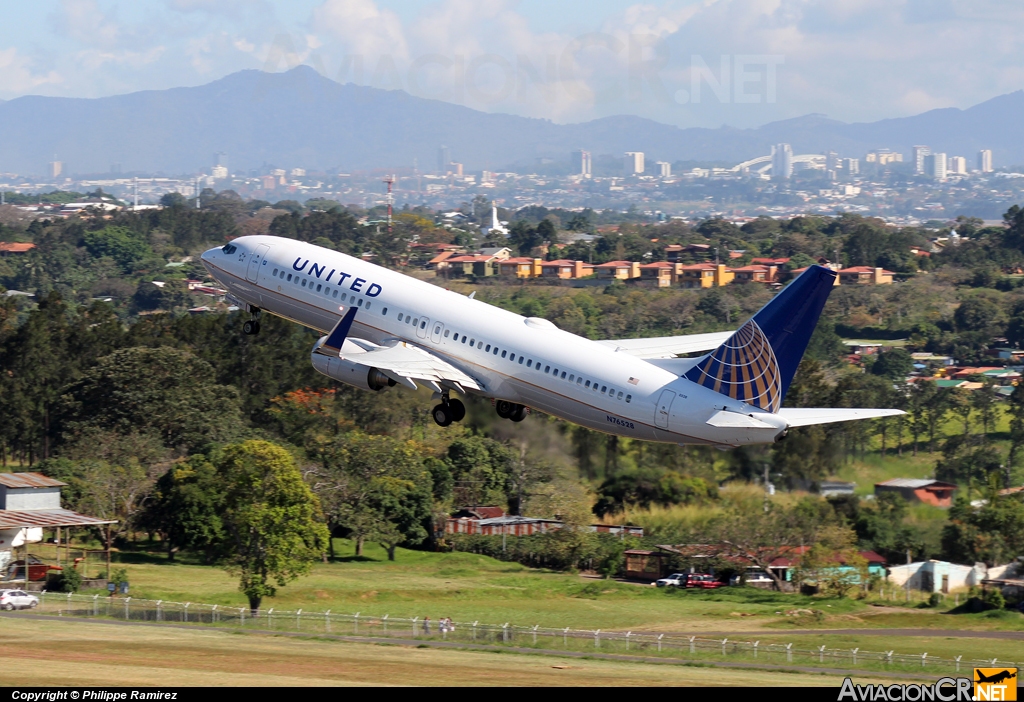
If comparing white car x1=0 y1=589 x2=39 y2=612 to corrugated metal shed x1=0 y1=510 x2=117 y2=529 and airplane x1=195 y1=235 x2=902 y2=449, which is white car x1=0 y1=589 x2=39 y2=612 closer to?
corrugated metal shed x1=0 y1=510 x2=117 y2=529

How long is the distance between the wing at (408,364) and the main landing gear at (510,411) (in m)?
5.25

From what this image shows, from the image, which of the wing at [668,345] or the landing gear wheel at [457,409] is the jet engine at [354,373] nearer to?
the landing gear wheel at [457,409]

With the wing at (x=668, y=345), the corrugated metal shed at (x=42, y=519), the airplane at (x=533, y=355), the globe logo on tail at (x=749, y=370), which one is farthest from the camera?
the corrugated metal shed at (x=42, y=519)

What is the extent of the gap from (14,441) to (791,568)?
6878 cm

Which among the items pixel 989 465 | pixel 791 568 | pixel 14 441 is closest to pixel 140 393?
pixel 14 441

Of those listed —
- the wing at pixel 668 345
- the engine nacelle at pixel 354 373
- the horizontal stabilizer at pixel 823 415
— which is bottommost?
the horizontal stabilizer at pixel 823 415

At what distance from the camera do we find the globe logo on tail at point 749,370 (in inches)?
1988

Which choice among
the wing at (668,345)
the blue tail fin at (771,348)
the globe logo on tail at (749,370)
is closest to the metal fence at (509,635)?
the wing at (668,345)

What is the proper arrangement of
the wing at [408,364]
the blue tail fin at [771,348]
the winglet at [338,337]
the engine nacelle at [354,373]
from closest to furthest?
1. the blue tail fin at [771,348]
2. the wing at [408,364]
3. the engine nacelle at [354,373]
4. the winglet at [338,337]

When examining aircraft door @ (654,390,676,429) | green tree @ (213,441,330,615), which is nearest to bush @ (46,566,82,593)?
green tree @ (213,441,330,615)

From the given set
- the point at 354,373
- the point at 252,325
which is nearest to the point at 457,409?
the point at 354,373

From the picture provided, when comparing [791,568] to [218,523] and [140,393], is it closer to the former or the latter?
[218,523]

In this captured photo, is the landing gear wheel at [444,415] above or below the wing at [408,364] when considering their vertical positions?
below

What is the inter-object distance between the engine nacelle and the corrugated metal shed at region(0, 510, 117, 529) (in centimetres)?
4118
